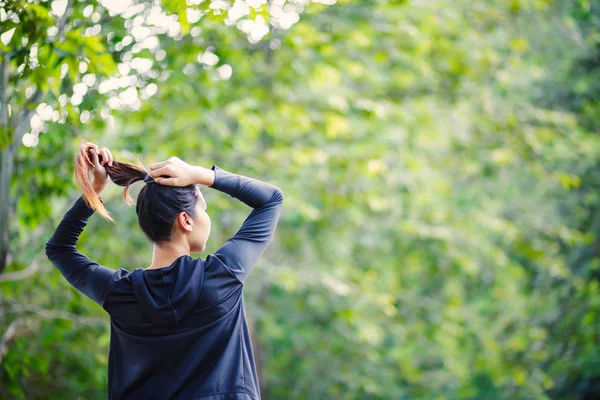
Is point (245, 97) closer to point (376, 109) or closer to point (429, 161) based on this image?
point (376, 109)

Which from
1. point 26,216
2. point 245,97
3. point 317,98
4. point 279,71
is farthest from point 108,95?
point 317,98

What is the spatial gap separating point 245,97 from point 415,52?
181cm

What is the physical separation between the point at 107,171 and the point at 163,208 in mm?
288

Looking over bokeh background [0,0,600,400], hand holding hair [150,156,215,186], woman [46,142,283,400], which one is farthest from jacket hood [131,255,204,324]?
bokeh background [0,0,600,400]

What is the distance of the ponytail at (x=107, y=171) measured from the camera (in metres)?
1.96

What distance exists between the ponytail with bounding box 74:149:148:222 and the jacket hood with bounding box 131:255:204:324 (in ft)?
0.88

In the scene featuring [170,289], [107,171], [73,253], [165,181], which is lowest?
[73,253]

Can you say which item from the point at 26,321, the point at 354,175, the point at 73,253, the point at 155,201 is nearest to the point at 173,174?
the point at 155,201

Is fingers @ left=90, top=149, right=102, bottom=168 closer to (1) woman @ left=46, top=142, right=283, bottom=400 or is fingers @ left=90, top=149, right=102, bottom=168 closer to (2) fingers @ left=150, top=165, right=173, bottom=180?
(1) woman @ left=46, top=142, right=283, bottom=400

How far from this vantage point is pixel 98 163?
205 centimetres

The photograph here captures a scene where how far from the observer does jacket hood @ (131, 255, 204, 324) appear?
1.80 metres

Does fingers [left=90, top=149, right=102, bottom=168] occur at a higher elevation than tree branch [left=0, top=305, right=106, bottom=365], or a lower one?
higher

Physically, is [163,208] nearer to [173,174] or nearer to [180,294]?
[173,174]

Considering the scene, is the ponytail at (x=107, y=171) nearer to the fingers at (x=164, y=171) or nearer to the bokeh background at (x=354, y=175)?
the fingers at (x=164, y=171)
